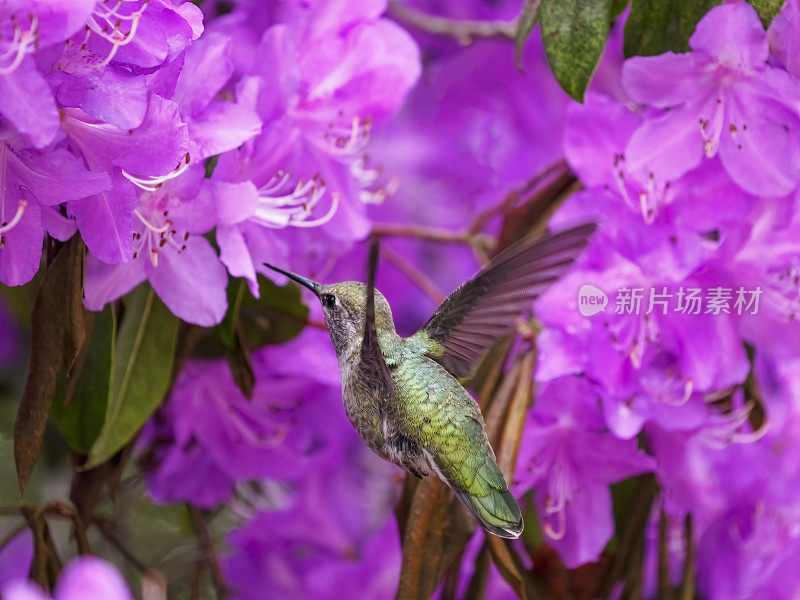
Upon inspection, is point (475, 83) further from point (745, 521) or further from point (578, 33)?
point (745, 521)

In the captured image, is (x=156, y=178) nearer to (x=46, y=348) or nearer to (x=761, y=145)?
(x=46, y=348)

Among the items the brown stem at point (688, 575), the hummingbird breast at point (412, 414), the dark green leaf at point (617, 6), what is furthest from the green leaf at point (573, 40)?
the brown stem at point (688, 575)

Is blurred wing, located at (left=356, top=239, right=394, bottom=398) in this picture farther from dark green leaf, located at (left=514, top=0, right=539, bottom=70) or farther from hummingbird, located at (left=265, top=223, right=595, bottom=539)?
dark green leaf, located at (left=514, top=0, right=539, bottom=70)

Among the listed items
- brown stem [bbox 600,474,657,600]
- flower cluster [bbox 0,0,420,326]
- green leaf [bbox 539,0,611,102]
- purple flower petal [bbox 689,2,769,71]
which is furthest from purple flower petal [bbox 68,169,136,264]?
brown stem [bbox 600,474,657,600]

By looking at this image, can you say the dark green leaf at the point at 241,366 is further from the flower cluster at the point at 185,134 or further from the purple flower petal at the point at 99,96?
the purple flower petal at the point at 99,96

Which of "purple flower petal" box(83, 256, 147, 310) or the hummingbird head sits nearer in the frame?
the hummingbird head

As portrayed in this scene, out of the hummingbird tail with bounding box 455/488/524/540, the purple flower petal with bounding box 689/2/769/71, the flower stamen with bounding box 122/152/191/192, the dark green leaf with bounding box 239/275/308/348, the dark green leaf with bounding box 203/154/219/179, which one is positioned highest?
the purple flower petal with bounding box 689/2/769/71

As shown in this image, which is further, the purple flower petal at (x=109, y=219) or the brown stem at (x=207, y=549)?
the brown stem at (x=207, y=549)
